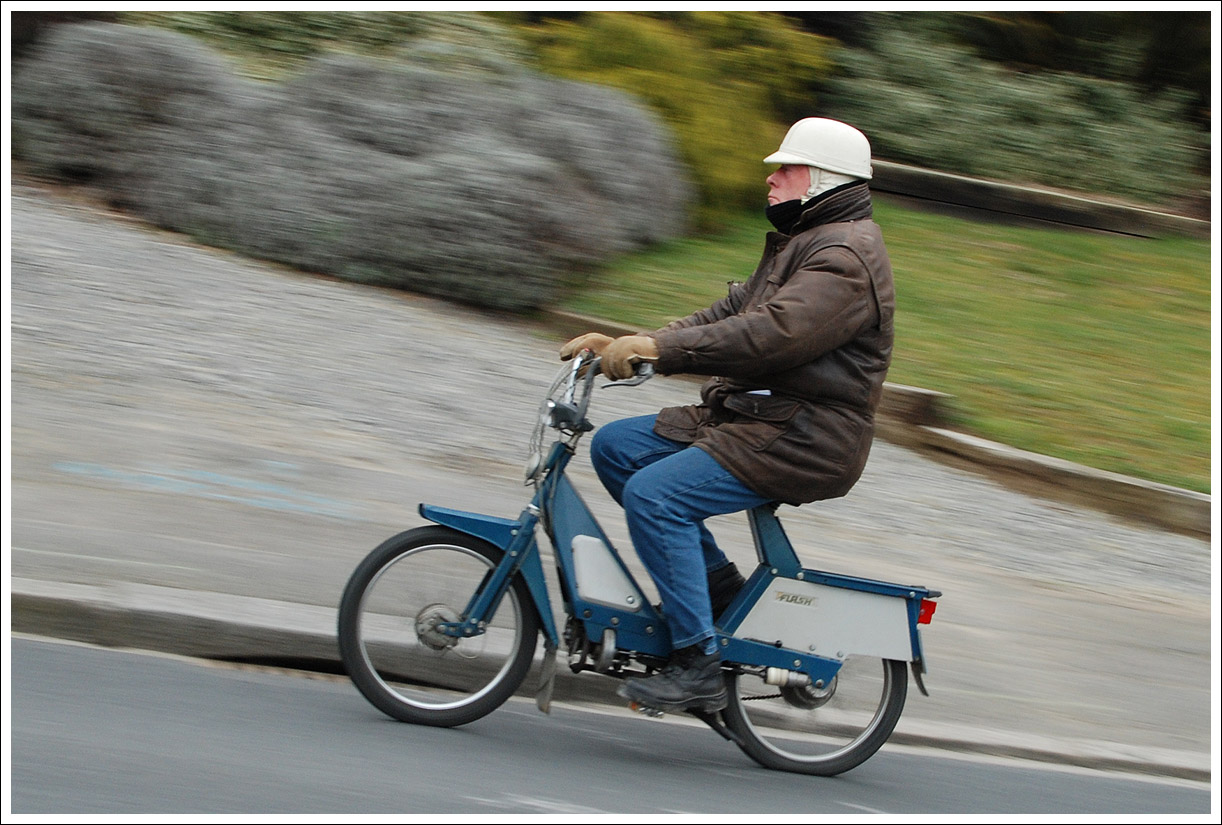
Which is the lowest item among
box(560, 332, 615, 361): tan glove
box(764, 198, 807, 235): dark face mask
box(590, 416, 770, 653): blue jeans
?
box(590, 416, 770, 653): blue jeans

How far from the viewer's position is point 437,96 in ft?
35.2

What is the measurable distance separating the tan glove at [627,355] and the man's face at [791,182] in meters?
0.62

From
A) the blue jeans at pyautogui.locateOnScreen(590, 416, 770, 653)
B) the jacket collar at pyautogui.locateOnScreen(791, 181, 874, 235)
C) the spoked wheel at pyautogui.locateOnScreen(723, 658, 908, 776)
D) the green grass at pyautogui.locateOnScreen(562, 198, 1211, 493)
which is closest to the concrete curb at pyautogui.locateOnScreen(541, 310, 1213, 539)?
the green grass at pyautogui.locateOnScreen(562, 198, 1211, 493)

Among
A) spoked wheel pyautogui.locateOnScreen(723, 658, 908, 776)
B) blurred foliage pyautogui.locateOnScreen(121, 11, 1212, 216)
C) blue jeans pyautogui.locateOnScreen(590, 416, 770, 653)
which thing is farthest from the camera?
blurred foliage pyautogui.locateOnScreen(121, 11, 1212, 216)

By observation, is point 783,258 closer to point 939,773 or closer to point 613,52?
point 939,773

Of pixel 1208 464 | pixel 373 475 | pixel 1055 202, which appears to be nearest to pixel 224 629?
pixel 373 475

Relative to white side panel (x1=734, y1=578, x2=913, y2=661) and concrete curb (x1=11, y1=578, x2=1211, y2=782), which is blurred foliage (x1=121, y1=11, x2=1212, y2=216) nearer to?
concrete curb (x1=11, y1=578, x2=1211, y2=782)

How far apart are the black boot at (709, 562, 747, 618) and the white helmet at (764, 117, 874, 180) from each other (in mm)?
1422

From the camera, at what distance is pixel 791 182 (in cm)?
423

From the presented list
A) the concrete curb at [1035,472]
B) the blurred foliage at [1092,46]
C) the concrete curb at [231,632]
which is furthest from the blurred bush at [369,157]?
the blurred foliage at [1092,46]

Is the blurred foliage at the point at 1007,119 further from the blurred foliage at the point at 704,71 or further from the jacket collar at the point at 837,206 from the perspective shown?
the jacket collar at the point at 837,206

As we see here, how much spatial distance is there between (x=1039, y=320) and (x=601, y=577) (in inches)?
284

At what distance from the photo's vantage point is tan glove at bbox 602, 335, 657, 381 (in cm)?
413

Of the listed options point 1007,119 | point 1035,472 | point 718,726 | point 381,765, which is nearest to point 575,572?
point 718,726
